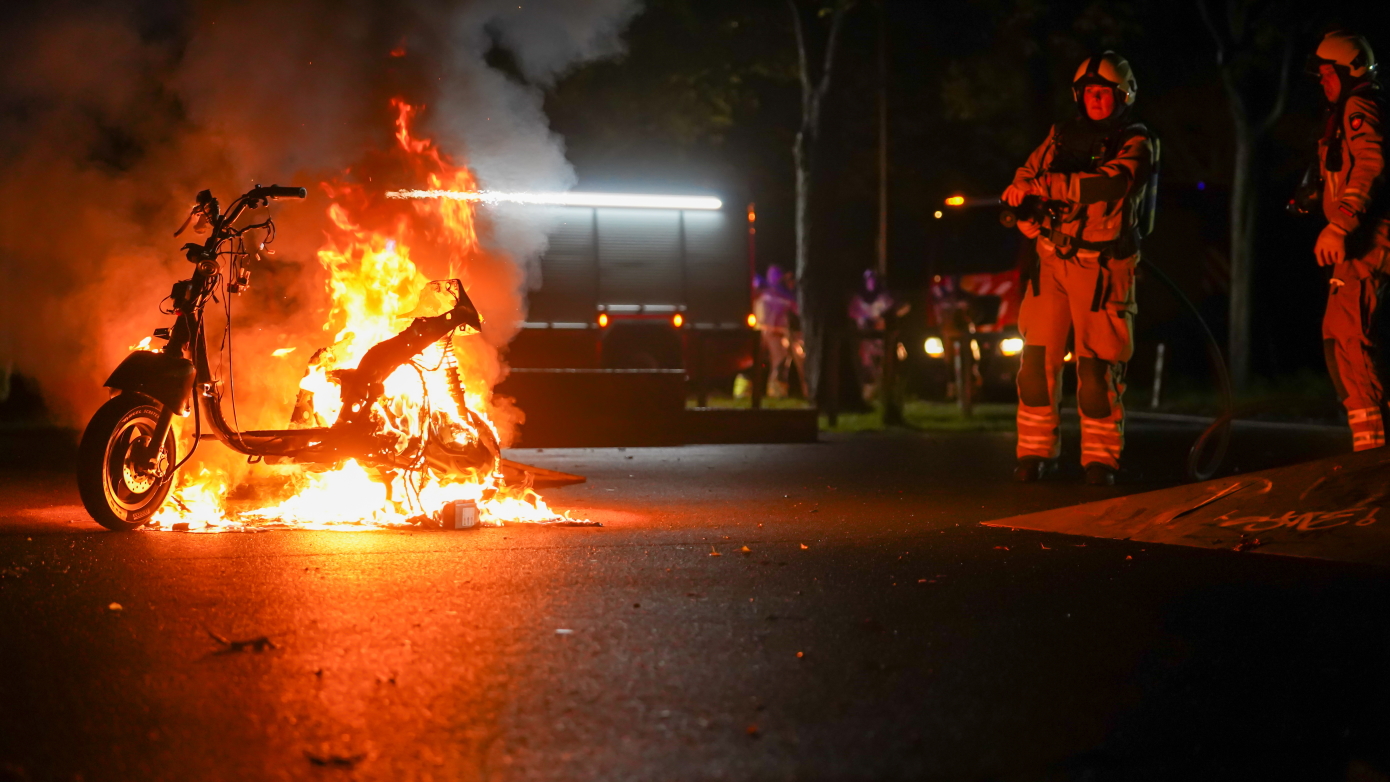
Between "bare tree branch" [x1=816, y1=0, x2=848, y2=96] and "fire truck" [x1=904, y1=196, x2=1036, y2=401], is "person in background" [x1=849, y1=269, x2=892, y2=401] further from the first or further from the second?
"bare tree branch" [x1=816, y1=0, x2=848, y2=96]

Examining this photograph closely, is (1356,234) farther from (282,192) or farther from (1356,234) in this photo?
(282,192)

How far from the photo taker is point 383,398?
7.94m

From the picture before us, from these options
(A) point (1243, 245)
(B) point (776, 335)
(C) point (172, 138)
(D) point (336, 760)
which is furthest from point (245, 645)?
(A) point (1243, 245)

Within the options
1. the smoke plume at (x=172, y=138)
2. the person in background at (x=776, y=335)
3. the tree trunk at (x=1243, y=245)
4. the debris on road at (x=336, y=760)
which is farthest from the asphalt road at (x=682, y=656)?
the person in background at (x=776, y=335)

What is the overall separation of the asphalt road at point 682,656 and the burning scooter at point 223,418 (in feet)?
1.32

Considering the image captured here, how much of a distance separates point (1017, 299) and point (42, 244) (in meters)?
15.2

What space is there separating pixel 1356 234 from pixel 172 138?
24.3 feet

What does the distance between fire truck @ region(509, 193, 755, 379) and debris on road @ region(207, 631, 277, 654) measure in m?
14.8

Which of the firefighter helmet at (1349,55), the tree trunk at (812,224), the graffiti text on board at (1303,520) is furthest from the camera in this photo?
the tree trunk at (812,224)

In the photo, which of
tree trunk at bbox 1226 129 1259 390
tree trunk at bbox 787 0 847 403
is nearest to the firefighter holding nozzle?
tree trunk at bbox 787 0 847 403

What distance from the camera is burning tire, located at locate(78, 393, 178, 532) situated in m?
6.97

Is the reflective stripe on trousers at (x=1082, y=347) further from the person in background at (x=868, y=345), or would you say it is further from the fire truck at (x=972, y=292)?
the person in background at (x=868, y=345)

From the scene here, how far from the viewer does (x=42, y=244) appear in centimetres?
952

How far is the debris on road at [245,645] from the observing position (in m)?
4.57
